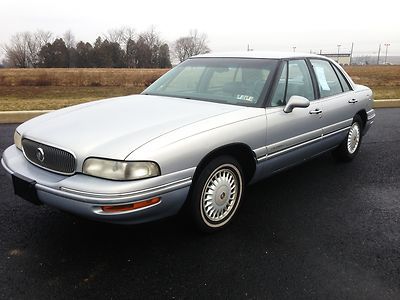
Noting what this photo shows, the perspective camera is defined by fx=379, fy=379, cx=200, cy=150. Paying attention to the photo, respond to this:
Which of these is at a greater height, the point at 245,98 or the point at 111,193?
the point at 245,98

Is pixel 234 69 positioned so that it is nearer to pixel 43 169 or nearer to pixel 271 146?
pixel 271 146

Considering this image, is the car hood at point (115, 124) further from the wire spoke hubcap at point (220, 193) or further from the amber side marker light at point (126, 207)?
the wire spoke hubcap at point (220, 193)

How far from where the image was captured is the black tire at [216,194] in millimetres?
3010

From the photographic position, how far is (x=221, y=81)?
3.96 meters

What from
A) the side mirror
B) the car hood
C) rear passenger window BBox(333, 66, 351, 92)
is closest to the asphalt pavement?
the car hood

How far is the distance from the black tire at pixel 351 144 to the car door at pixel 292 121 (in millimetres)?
1035

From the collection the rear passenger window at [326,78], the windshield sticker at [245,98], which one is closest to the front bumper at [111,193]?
the windshield sticker at [245,98]

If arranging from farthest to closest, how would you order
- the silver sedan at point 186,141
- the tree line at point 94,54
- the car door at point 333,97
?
the tree line at point 94,54
the car door at point 333,97
the silver sedan at point 186,141

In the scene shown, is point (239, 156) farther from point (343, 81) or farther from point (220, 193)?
point (343, 81)

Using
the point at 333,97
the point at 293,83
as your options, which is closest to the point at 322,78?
the point at 333,97

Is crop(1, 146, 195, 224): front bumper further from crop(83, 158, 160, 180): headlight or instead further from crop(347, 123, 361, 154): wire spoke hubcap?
crop(347, 123, 361, 154): wire spoke hubcap

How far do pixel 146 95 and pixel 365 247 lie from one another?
2653mm

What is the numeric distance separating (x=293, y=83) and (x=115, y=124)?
196 centimetres

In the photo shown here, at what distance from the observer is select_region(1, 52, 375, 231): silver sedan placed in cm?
262
